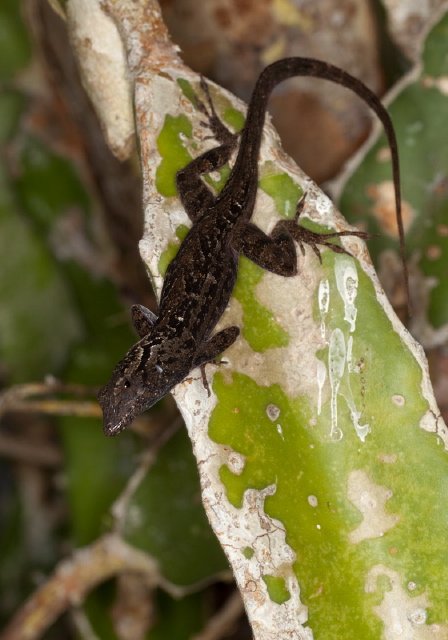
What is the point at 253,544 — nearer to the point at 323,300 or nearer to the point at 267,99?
the point at 323,300

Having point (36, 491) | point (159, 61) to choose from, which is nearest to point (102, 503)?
point (36, 491)

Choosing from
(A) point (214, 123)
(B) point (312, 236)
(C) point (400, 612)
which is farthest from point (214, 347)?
(C) point (400, 612)

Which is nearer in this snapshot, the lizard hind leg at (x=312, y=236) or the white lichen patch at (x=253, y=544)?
the white lichen patch at (x=253, y=544)

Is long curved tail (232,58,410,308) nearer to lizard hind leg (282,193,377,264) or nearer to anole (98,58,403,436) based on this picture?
anole (98,58,403,436)

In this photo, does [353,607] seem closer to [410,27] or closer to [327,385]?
[327,385]

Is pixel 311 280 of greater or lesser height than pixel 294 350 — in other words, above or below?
above

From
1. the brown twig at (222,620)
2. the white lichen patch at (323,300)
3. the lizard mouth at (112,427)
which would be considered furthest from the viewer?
the brown twig at (222,620)

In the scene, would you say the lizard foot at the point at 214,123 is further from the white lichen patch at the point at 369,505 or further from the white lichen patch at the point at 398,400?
the white lichen patch at the point at 369,505

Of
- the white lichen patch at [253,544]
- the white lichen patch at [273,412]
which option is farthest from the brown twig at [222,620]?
the white lichen patch at [273,412]
